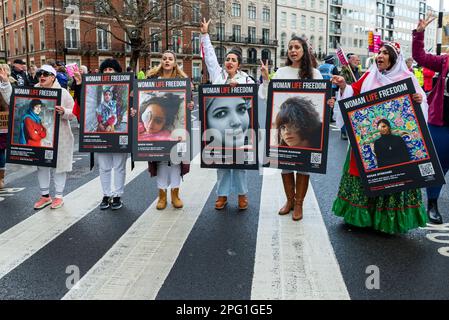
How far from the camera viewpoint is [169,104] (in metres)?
5.41

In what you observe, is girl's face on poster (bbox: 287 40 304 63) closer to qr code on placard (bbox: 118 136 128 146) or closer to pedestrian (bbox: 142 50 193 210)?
pedestrian (bbox: 142 50 193 210)

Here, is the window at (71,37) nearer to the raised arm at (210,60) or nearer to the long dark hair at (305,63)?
the raised arm at (210,60)

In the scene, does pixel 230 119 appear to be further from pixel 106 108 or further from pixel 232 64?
pixel 106 108

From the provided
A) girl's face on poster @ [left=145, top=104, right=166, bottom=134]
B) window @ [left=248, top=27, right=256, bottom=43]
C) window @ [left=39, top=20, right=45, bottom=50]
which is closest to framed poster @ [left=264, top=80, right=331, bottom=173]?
girl's face on poster @ [left=145, top=104, right=166, bottom=134]

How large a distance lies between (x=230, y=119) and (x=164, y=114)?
815 mm

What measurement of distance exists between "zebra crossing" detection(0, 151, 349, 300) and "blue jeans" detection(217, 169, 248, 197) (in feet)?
0.74

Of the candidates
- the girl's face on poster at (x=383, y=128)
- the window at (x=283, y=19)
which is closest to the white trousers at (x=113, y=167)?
the girl's face on poster at (x=383, y=128)

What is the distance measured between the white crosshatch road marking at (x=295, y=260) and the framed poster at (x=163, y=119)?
1.36 meters

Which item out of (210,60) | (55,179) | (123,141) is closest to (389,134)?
(210,60)

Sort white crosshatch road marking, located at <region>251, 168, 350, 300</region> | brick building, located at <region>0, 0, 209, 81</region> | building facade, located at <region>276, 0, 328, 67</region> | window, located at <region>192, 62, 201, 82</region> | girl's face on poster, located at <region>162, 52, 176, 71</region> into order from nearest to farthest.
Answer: white crosshatch road marking, located at <region>251, 168, 350, 300</region>
girl's face on poster, located at <region>162, 52, 176, 71</region>
brick building, located at <region>0, 0, 209, 81</region>
window, located at <region>192, 62, 201, 82</region>
building facade, located at <region>276, 0, 328, 67</region>

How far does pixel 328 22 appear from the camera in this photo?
3386 inches

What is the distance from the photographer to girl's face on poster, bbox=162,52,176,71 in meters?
5.50

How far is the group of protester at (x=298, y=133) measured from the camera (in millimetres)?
4535
